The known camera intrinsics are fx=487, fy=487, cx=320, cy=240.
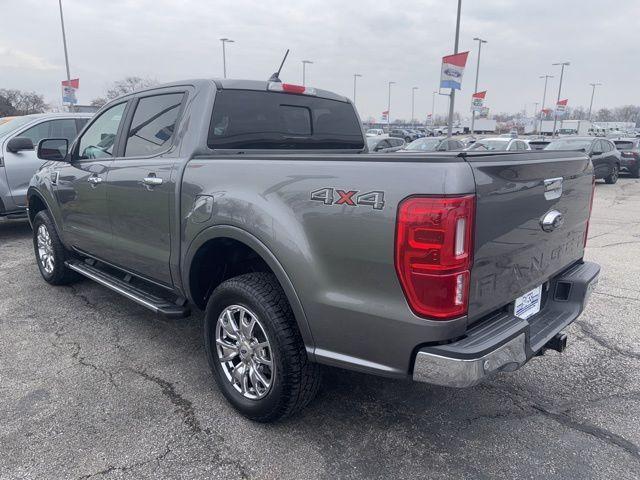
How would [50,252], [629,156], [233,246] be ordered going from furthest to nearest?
1. [629,156]
2. [50,252]
3. [233,246]

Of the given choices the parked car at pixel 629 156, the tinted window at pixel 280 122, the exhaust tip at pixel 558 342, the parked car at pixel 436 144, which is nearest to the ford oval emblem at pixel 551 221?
the exhaust tip at pixel 558 342

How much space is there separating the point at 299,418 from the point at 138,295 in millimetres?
1568

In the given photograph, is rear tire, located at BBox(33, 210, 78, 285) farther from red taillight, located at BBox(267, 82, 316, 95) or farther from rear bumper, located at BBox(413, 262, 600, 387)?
rear bumper, located at BBox(413, 262, 600, 387)

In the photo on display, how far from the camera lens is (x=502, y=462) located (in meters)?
2.51

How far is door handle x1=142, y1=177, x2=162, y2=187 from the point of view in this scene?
127 inches

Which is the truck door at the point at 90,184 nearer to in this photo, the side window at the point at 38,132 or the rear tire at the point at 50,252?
the rear tire at the point at 50,252

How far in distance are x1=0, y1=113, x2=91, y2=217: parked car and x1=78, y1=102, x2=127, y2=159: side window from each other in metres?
3.01

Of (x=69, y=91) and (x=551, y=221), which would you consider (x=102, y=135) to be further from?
(x=69, y=91)

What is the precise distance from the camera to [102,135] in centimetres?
421

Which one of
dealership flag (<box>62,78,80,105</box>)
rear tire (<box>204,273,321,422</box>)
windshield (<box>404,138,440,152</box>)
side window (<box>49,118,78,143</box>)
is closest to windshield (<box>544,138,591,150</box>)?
windshield (<box>404,138,440,152</box>)

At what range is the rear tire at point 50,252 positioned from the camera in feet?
16.2

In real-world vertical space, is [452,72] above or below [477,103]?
above

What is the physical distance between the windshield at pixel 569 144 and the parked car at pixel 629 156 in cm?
454

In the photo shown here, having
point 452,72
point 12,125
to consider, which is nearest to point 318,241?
point 12,125
